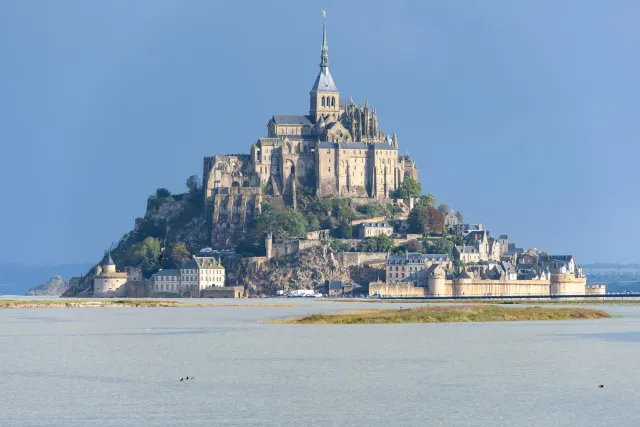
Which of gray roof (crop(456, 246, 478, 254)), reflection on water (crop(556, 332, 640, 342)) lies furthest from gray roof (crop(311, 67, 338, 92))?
reflection on water (crop(556, 332, 640, 342))

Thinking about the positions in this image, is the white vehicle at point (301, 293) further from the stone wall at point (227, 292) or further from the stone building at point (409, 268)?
the stone building at point (409, 268)

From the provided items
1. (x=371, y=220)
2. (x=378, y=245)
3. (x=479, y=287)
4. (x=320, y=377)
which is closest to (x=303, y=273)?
(x=378, y=245)

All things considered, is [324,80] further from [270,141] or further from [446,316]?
[446,316]

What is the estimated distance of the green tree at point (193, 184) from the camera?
16088 cm

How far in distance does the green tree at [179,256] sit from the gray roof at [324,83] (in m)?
30.0

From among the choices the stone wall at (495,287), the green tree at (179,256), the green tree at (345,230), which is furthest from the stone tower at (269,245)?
the stone wall at (495,287)

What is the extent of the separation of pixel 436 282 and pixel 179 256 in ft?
99.7

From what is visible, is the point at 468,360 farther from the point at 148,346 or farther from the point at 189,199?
the point at 189,199

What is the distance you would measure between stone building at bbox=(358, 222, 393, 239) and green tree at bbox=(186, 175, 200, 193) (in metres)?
23.5

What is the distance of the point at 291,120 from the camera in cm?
16050

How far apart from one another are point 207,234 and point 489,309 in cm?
6806

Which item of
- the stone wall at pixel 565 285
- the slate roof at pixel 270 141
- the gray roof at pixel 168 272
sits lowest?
the stone wall at pixel 565 285

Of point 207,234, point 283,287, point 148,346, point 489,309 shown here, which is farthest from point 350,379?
point 207,234

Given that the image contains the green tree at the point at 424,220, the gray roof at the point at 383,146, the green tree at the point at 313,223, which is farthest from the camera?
the gray roof at the point at 383,146
